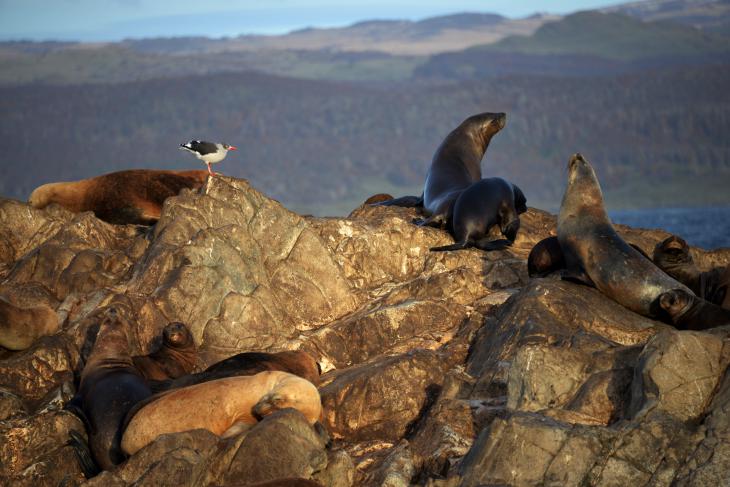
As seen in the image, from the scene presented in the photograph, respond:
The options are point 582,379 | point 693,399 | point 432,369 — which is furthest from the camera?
point 432,369

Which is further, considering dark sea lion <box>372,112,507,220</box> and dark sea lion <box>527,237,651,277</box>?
dark sea lion <box>372,112,507,220</box>

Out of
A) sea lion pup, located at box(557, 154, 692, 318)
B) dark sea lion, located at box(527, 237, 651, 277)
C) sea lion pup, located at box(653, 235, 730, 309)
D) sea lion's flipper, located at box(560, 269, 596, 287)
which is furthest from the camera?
dark sea lion, located at box(527, 237, 651, 277)

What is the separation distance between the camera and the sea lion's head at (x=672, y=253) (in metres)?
13.4

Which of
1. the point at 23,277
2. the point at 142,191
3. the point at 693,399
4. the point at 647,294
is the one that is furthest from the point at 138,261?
the point at 693,399

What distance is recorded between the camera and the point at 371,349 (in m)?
13.1

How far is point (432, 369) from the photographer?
38.2ft

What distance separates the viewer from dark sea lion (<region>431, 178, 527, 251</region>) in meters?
15.0

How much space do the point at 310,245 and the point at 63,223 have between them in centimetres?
441

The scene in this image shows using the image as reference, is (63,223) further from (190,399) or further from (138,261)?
(190,399)

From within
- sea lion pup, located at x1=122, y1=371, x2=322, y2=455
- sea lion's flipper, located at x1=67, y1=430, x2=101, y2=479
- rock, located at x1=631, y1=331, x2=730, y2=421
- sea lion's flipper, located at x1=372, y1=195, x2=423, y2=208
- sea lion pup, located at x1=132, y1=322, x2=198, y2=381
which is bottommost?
sea lion's flipper, located at x1=67, y1=430, x2=101, y2=479

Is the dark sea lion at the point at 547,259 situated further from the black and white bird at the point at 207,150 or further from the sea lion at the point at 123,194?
the sea lion at the point at 123,194

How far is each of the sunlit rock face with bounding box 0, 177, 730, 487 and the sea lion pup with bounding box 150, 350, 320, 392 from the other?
296mm

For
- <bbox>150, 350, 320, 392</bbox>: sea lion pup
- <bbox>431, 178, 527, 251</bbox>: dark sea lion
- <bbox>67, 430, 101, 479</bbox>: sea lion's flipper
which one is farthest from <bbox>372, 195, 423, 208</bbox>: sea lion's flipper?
<bbox>67, 430, 101, 479</bbox>: sea lion's flipper

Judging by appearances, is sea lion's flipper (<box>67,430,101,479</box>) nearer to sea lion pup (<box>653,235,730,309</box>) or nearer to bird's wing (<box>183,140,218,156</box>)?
sea lion pup (<box>653,235,730,309</box>)
